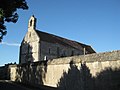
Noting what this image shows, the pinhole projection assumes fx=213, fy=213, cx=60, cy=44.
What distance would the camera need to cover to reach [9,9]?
16.1 metres

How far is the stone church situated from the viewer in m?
50.8

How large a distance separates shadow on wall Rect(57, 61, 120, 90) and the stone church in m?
29.3

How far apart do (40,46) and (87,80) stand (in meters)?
33.6

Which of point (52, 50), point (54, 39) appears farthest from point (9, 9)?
point (54, 39)

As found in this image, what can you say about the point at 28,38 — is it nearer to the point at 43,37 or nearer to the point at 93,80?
the point at 43,37

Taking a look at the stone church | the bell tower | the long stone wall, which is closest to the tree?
the long stone wall

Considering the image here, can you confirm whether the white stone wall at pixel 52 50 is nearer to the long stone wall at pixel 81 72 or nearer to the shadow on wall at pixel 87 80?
the long stone wall at pixel 81 72

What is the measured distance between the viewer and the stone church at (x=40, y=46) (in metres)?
50.8

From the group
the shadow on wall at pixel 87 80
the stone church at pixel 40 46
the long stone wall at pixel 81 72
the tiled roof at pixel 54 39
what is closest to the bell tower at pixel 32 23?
the stone church at pixel 40 46

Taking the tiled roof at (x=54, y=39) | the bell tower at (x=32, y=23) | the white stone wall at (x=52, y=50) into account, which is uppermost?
A: the bell tower at (x=32, y=23)

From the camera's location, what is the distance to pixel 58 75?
2138cm

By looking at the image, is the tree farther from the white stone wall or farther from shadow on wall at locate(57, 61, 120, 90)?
the white stone wall

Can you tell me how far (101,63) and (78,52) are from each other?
151ft

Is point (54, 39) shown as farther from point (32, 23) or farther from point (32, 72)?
point (32, 72)
